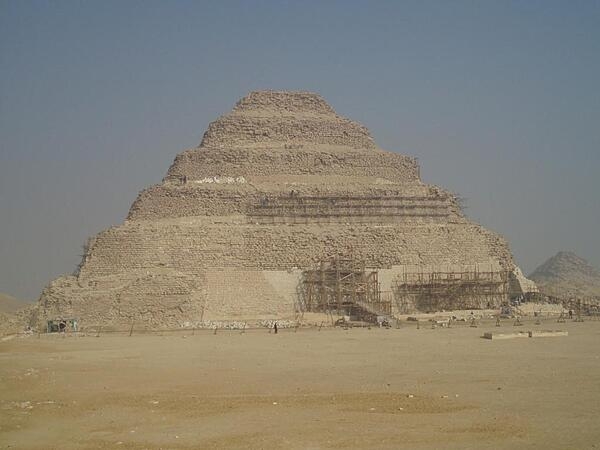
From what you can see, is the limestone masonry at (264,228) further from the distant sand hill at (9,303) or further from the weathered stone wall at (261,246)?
the distant sand hill at (9,303)

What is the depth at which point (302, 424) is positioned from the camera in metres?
21.5

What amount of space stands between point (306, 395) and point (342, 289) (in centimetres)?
3321

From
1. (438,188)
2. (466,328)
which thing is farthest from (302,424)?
(438,188)

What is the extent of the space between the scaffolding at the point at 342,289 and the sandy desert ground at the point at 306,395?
51.6 ft

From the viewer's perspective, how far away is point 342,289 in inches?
2318

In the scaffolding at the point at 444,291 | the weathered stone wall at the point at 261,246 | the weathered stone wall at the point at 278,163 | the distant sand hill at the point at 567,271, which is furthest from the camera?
the distant sand hill at the point at 567,271

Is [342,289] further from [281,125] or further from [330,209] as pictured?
[281,125]

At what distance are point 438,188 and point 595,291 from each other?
38910mm

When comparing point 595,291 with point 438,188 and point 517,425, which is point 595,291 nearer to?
point 438,188

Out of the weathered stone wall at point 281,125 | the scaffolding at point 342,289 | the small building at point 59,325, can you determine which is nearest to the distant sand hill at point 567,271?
the weathered stone wall at point 281,125

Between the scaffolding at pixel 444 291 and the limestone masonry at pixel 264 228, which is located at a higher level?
the limestone masonry at pixel 264 228

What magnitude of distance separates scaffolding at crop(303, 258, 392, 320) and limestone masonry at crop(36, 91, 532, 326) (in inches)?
32.2

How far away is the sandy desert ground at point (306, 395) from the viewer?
20.3 meters

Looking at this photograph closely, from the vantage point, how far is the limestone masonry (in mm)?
56094
